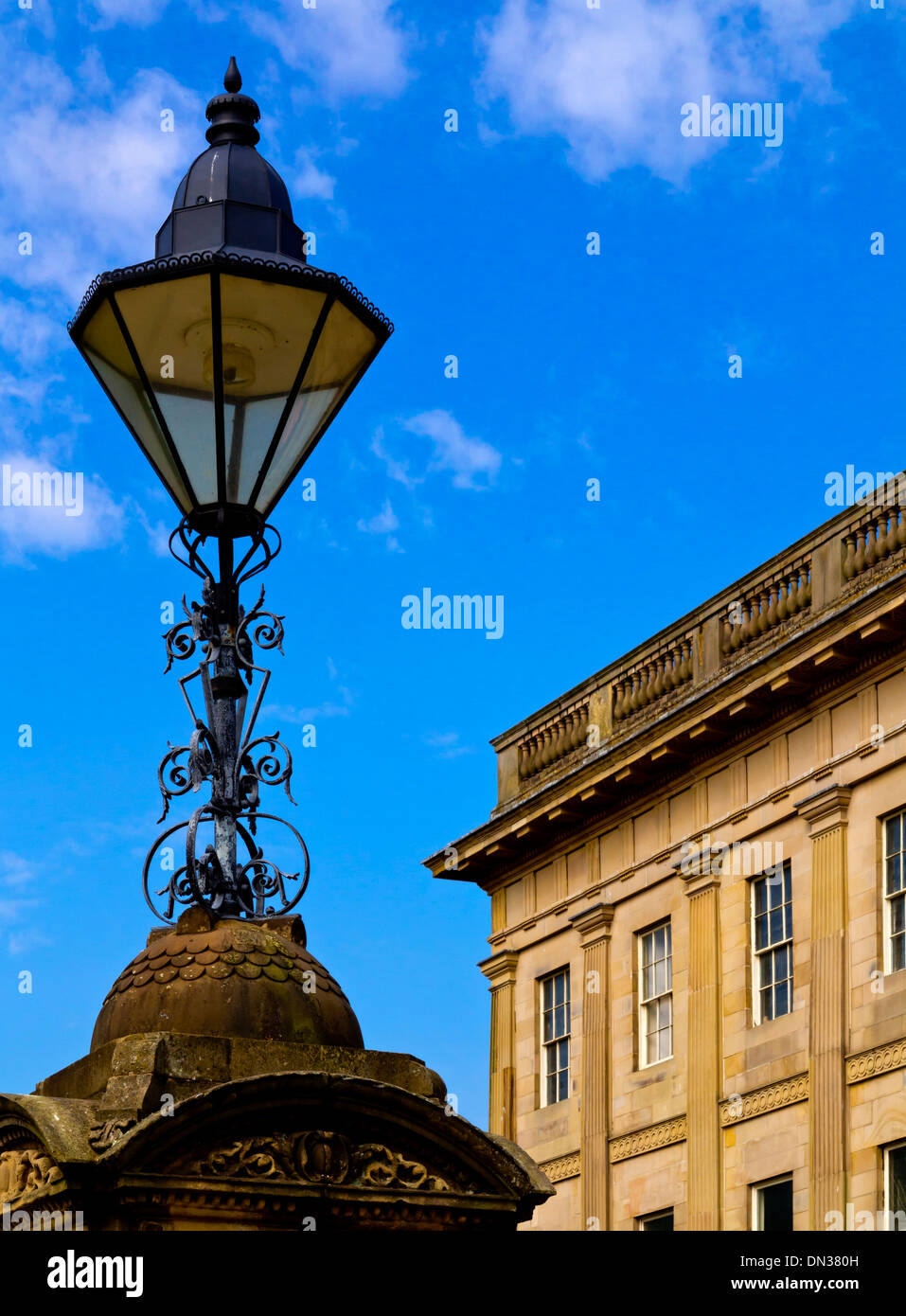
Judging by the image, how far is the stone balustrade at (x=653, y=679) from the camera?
35062mm

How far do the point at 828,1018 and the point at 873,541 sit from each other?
602 centimetres

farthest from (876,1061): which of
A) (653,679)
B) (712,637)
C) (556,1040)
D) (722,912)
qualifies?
(556,1040)

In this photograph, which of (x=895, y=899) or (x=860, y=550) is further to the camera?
(x=860, y=550)

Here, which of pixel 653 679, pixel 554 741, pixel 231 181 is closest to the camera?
pixel 231 181

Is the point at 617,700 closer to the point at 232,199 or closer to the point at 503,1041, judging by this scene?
the point at 503,1041

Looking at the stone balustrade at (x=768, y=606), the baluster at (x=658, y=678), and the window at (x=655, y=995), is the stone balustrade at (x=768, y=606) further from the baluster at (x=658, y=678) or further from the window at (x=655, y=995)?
the window at (x=655, y=995)

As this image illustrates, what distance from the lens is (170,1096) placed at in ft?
17.8

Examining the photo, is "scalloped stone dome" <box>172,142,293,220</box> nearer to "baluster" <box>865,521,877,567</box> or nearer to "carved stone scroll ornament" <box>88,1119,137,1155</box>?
"carved stone scroll ornament" <box>88,1119,137,1155</box>

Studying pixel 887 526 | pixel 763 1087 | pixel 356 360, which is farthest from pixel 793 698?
pixel 356 360

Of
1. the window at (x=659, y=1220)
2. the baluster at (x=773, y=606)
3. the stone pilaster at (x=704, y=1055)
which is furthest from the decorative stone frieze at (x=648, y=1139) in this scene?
the baluster at (x=773, y=606)

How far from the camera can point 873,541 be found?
1206 inches

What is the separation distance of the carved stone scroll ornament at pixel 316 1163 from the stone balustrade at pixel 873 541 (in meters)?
24.9
